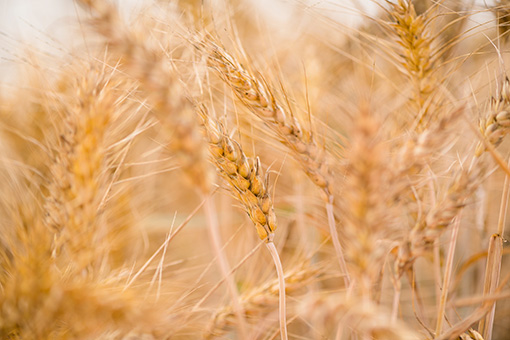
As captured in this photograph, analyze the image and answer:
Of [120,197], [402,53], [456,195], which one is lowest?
[120,197]

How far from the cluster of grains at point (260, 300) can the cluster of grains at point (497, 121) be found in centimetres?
32

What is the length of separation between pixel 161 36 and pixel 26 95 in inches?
23.2

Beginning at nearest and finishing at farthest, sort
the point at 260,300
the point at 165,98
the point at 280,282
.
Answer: the point at 165,98 < the point at 280,282 < the point at 260,300

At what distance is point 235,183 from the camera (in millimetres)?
464

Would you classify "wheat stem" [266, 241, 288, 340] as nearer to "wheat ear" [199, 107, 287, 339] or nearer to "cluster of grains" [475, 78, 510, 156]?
"wheat ear" [199, 107, 287, 339]

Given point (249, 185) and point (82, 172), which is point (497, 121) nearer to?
point (249, 185)

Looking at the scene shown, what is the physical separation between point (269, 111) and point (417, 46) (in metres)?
0.24

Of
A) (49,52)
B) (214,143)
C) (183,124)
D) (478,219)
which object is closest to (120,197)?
(49,52)

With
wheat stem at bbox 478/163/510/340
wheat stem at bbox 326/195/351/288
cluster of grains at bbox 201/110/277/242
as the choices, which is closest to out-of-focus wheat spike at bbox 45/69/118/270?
cluster of grains at bbox 201/110/277/242

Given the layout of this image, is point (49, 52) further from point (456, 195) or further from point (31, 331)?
point (456, 195)

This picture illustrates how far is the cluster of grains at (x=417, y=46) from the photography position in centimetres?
53

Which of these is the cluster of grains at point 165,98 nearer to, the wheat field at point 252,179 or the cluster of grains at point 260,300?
the wheat field at point 252,179

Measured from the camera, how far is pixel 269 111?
515mm

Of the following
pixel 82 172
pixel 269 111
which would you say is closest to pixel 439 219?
pixel 269 111
